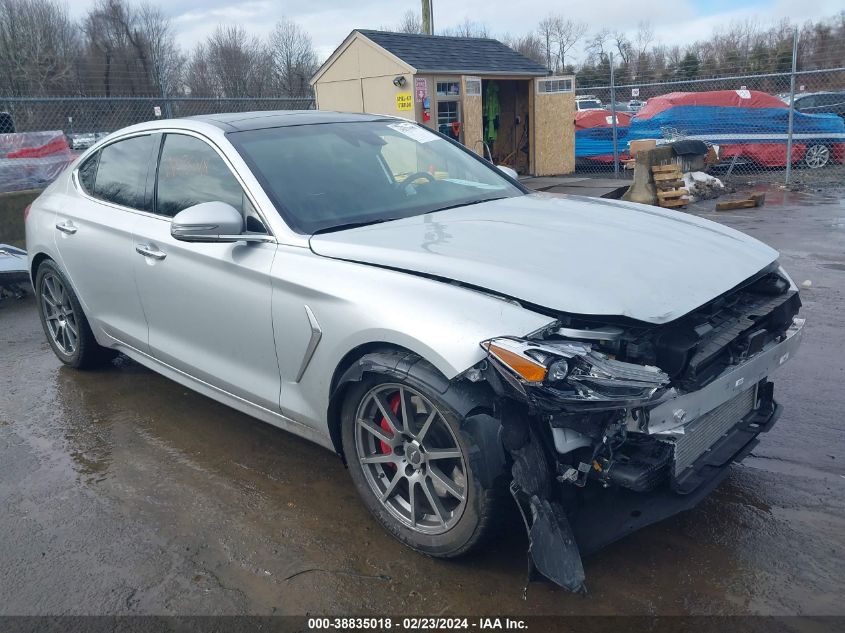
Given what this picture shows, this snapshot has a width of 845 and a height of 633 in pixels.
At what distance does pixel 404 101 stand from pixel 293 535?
11642mm

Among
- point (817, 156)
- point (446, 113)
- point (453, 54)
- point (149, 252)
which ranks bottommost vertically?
point (817, 156)

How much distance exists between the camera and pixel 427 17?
63.0 feet

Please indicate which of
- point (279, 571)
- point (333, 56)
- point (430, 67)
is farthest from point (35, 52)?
point (279, 571)

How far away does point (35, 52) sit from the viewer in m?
33.0

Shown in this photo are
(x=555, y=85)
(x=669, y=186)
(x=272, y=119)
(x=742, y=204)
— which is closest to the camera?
(x=272, y=119)

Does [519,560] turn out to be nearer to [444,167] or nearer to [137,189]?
[444,167]

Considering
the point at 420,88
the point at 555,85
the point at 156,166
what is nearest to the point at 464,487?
the point at 156,166

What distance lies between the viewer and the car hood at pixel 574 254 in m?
2.72

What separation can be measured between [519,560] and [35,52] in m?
36.8

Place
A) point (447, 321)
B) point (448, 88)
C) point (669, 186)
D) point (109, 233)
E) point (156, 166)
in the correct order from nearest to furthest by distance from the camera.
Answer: point (447, 321)
point (156, 166)
point (109, 233)
point (669, 186)
point (448, 88)

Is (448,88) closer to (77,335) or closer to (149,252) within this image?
(77,335)

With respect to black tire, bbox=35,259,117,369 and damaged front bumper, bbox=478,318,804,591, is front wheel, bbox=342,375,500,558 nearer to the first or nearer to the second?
damaged front bumper, bbox=478,318,804,591

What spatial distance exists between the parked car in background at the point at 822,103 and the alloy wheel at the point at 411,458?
17.6 m

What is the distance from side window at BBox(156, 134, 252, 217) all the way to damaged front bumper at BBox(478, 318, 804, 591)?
182cm
